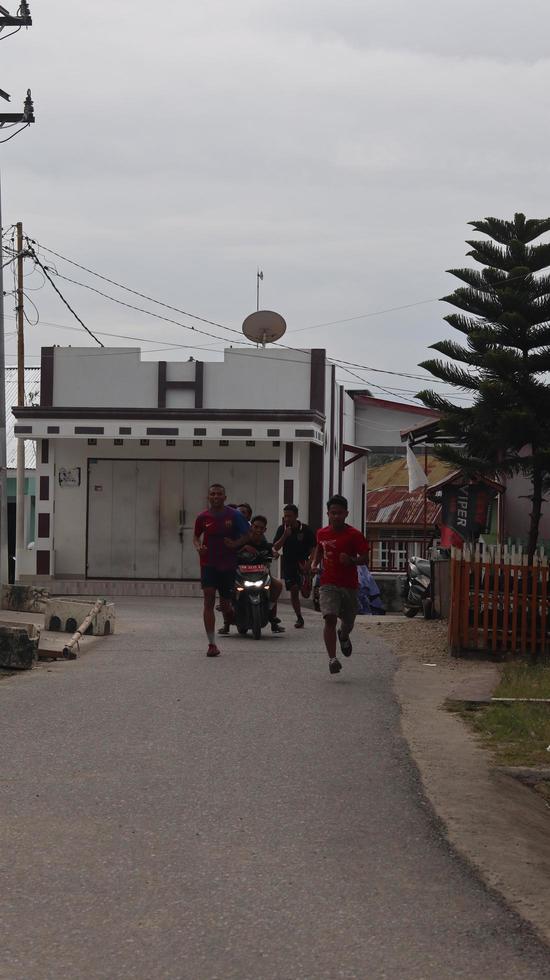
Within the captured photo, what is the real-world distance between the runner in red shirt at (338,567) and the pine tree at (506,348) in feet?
18.0

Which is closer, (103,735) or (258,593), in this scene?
(103,735)

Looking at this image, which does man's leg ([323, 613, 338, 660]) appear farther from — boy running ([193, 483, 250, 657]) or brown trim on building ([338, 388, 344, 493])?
brown trim on building ([338, 388, 344, 493])

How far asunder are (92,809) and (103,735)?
7.52ft

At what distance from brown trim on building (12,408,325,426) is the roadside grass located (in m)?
15.1

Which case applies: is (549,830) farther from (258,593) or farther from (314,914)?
(258,593)

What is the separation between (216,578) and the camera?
15125 millimetres

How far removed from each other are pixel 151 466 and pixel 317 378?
4.08m

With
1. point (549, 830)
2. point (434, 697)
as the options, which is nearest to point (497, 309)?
point (434, 697)

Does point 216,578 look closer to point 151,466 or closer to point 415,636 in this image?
point 415,636

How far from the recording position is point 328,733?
9.66 m

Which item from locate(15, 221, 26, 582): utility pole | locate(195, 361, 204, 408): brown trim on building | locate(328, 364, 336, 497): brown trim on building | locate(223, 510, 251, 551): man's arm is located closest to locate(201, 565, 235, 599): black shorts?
locate(223, 510, 251, 551): man's arm

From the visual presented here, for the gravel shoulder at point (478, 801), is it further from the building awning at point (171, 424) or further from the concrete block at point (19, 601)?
the building awning at point (171, 424)

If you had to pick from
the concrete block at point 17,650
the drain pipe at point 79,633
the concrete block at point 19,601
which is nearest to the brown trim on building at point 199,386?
the concrete block at point 19,601

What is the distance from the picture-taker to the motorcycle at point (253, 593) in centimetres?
1669
